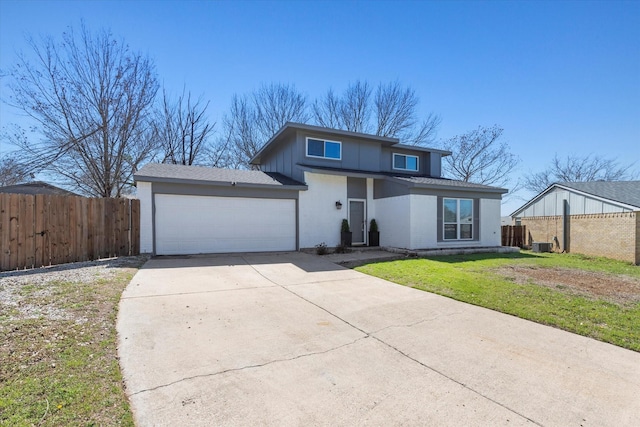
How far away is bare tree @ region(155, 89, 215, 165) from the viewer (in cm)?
2170

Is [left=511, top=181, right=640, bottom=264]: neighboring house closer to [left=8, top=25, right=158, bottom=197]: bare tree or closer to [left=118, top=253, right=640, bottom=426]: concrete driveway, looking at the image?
[left=118, top=253, right=640, bottom=426]: concrete driveway

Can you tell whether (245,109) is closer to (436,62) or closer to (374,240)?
(436,62)

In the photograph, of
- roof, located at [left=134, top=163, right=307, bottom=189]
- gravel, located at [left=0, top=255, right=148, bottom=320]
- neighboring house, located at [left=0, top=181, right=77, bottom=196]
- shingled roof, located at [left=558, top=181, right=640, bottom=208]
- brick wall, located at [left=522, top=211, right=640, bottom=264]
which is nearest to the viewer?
gravel, located at [left=0, top=255, right=148, bottom=320]

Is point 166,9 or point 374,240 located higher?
point 166,9

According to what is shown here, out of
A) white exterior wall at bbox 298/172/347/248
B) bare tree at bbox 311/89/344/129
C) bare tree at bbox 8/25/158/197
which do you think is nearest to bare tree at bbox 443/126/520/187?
bare tree at bbox 311/89/344/129

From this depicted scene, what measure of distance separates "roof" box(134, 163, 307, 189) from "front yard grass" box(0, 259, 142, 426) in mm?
5478

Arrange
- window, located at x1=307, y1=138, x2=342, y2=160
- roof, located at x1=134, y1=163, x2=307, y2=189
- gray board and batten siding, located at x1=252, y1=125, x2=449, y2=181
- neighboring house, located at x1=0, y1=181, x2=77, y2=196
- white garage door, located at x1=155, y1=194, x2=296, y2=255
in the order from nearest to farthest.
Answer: roof, located at x1=134, y1=163, x2=307, y2=189, white garage door, located at x1=155, y1=194, x2=296, y2=255, gray board and batten siding, located at x1=252, y1=125, x2=449, y2=181, window, located at x1=307, y1=138, x2=342, y2=160, neighboring house, located at x1=0, y1=181, x2=77, y2=196

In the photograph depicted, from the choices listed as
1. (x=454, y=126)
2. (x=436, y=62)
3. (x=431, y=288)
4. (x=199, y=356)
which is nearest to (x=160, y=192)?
(x=199, y=356)

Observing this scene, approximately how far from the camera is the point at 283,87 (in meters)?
25.1

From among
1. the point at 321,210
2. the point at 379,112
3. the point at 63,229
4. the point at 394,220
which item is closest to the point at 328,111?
the point at 379,112

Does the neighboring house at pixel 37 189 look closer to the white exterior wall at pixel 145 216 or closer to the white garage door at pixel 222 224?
the white exterior wall at pixel 145 216

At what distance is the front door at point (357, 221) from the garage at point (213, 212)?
104 inches

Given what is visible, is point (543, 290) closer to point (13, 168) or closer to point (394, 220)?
point (394, 220)

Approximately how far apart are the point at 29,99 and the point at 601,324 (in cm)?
2037
